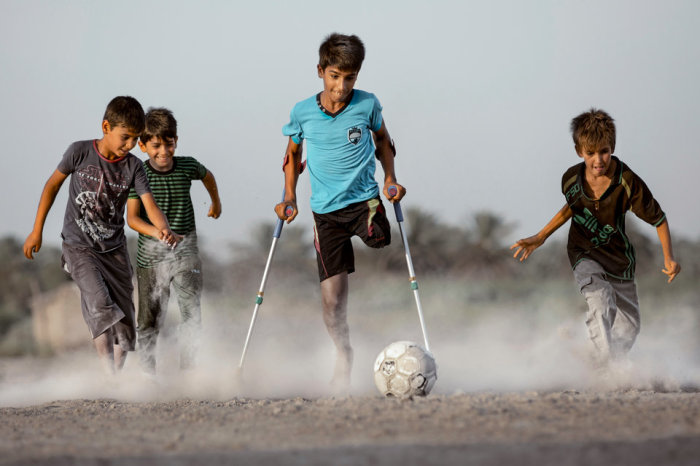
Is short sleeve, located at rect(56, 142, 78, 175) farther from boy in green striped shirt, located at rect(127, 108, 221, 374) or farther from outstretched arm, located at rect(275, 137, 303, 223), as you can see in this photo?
outstretched arm, located at rect(275, 137, 303, 223)

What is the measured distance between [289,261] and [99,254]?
7.02 m

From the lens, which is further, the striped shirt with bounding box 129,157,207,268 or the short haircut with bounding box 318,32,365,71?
the striped shirt with bounding box 129,157,207,268

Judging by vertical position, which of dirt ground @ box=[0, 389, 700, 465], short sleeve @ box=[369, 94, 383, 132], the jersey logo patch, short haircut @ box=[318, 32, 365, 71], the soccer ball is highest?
short haircut @ box=[318, 32, 365, 71]

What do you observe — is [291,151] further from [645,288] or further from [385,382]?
[645,288]

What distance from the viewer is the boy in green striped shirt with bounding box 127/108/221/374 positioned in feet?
21.6

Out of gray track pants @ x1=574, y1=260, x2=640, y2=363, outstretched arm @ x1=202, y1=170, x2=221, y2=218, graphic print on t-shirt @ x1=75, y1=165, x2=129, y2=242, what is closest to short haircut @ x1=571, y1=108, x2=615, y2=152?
gray track pants @ x1=574, y1=260, x2=640, y2=363

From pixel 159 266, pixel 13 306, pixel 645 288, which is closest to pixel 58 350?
pixel 13 306

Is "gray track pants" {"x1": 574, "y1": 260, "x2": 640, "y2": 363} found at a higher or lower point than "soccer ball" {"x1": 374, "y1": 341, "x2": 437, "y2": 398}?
higher

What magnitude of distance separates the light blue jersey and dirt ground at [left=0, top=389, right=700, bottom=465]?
161 cm

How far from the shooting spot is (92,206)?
5980mm

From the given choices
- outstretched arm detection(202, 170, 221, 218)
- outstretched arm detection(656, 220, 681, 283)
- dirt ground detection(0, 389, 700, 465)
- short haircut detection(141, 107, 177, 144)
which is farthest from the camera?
outstretched arm detection(202, 170, 221, 218)

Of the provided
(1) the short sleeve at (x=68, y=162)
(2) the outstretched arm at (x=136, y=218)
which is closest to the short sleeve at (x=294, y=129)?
(2) the outstretched arm at (x=136, y=218)

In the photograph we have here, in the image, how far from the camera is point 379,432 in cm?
389

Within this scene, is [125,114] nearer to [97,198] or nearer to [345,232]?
[97,198]
